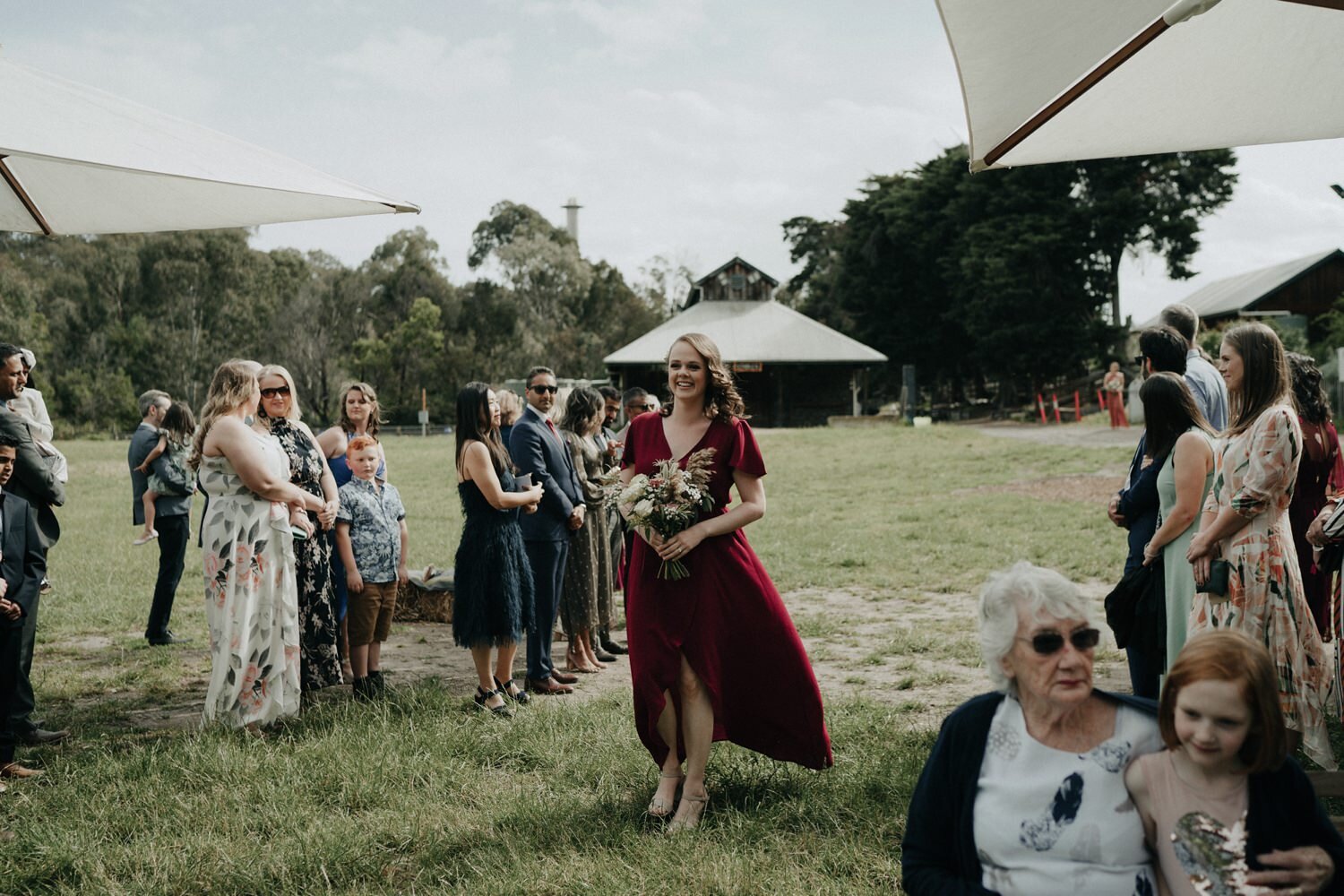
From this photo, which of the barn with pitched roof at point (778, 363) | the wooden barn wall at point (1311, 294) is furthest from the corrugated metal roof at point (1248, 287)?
the barn with pitched roof at point (778, 363)

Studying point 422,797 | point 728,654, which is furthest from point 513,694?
point 728,654

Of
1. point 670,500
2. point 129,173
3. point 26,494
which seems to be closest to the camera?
point 670,500

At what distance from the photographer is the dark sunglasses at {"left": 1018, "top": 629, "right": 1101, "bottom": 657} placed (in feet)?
8.45

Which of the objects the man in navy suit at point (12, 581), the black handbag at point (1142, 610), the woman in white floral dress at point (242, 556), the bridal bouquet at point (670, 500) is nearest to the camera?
the bridal bouquet at point (670, 500)

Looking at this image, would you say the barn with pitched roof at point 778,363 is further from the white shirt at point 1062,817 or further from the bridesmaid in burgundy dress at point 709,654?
the white shirt at point 1062,817

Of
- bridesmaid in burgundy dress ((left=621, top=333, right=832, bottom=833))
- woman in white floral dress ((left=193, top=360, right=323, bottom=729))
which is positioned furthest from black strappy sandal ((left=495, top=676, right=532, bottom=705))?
bridesmaid in burgundy dress ((left=621, top=333, right=832, bottom=833))

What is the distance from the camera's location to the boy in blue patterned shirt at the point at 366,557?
6703 mm

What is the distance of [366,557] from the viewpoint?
22.1ft

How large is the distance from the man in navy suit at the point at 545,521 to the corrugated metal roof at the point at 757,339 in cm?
3871

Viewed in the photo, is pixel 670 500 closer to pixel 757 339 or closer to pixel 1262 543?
pixel 1262 543

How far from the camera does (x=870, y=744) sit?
18.5 feet

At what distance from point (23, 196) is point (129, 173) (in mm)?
874

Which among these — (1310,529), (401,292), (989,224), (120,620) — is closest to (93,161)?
(1310,529)

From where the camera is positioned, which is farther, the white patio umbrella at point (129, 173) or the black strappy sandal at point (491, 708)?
the black strappy sandal at point (491, 708)
